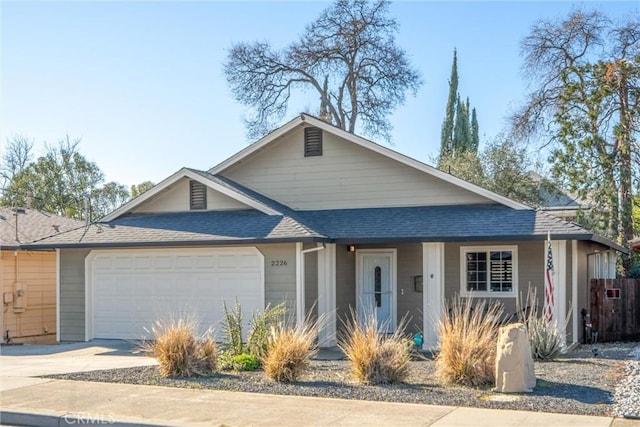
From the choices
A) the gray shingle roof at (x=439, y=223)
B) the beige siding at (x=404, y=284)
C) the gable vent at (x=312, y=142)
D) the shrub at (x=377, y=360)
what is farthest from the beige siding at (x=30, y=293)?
the shrub at (x=377, y=360)

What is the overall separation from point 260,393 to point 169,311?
720 centimetres

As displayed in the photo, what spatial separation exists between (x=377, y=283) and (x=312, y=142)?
12.9ft

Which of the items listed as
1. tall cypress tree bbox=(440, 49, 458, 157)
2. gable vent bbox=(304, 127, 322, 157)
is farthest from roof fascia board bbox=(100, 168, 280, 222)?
tall cypress tree bbox=(440, 49, 458, 157)

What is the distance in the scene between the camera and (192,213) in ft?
59.8

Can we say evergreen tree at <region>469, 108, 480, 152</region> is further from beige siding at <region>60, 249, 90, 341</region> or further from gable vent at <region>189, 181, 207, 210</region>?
beige siding at <region>60, 249, 90, 341</region>

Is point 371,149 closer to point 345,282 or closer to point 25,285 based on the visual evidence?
point 345,282

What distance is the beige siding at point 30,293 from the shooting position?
19672 millimetres

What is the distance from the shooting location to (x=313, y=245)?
52.8ft

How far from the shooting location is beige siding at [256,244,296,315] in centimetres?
1577

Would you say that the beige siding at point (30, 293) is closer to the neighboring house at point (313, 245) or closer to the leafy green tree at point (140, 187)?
the neighboring house at point (313, 245)

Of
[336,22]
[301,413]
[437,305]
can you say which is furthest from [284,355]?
[336,22]

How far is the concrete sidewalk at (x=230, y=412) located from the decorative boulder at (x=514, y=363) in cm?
120

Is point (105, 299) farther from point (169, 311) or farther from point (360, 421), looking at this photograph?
point (360, 421)

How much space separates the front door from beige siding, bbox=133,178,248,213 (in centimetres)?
353
